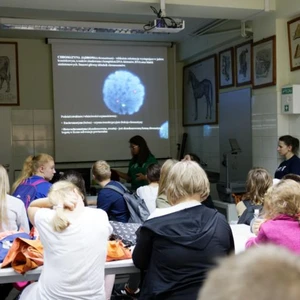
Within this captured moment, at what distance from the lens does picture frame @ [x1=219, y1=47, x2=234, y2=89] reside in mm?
6629

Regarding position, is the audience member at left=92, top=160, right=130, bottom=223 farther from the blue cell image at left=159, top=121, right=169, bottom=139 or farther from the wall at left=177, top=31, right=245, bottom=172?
the blue cell image at left=159, top=121, right=169, bottom=139

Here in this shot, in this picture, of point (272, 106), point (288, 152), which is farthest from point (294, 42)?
point (288, 152)

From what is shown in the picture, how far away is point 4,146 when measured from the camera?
7480 millimetres

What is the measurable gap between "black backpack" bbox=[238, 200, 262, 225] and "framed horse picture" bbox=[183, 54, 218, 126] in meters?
4.06

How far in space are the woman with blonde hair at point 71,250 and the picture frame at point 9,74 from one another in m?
5.50

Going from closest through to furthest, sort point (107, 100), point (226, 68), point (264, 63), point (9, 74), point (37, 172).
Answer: point (37, 172) < point (264, 63) < point (226, 68) < point (9, 74) < point (107, 100)

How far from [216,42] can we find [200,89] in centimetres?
105

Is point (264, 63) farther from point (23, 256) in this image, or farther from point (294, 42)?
point (23, 256)

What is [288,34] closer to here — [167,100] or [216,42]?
[216,42]

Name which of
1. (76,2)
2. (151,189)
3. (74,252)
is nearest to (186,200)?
(74,252)

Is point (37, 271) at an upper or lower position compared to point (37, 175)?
lower

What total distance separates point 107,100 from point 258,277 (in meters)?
7.37

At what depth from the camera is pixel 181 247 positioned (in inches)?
83.0

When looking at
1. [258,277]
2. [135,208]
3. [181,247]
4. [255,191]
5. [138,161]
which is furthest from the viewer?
[138,161]
